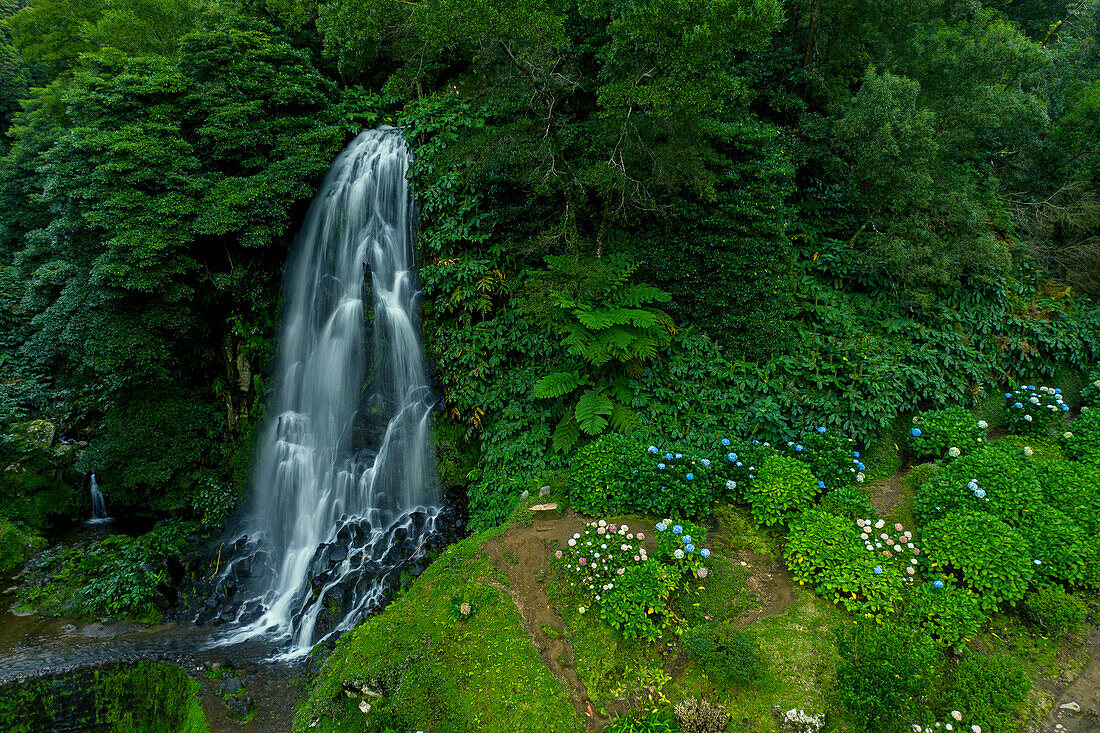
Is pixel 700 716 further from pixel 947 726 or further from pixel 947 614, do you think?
pixel 947 614

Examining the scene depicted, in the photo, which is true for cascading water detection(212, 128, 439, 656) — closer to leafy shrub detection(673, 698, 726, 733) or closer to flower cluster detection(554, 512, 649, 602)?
flower cluster detection(554, 512, 649, 602)

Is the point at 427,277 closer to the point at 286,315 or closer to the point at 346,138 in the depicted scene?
the point at 286,315

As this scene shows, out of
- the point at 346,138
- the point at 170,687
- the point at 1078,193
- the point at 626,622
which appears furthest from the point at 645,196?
the point at 170,687

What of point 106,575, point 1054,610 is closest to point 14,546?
point 106,575

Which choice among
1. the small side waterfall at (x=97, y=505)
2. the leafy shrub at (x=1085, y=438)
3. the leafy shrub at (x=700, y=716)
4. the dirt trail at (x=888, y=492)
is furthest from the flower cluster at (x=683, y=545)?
the small side waterfall at (x=97, y=505)

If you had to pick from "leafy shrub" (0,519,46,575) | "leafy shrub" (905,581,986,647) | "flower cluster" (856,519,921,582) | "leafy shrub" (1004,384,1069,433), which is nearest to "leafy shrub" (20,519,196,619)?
"leafy shrub" (0,519,46,575)

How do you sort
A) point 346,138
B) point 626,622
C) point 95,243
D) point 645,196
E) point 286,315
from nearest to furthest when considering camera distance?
point 626,622, point 645,196, point 95,243, point 286,315, point 346,138
